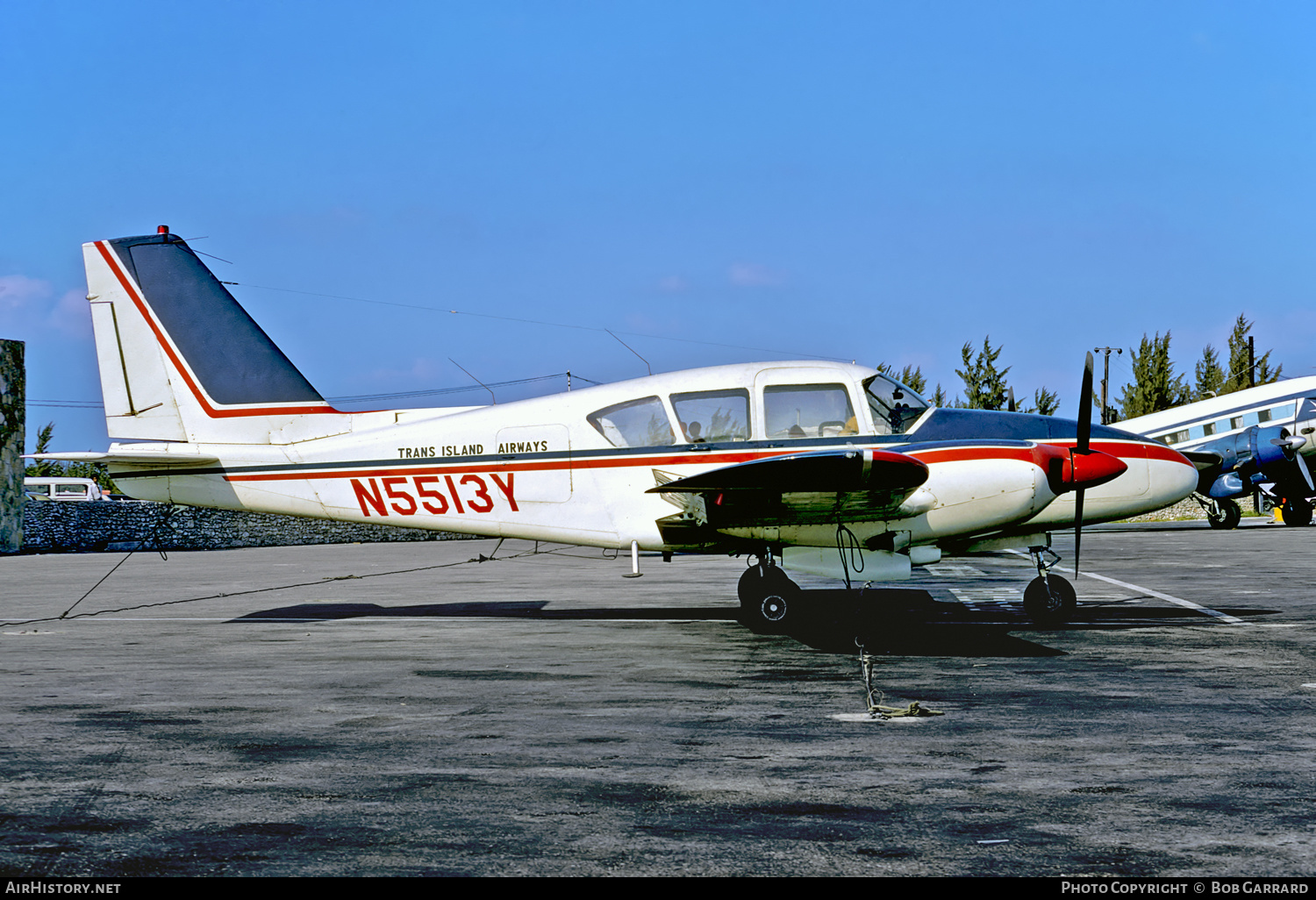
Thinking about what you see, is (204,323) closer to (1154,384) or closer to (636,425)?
(636,425)

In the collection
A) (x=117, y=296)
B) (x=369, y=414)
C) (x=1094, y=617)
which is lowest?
(x=1094, y=617)

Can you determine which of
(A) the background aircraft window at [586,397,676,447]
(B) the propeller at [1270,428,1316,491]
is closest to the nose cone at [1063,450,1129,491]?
(A) the background aircraft window at [586,397,676,447]

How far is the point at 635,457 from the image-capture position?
40.6 feet

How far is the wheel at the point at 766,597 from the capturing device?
38.7 feet

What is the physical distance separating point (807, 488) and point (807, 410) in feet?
6.05

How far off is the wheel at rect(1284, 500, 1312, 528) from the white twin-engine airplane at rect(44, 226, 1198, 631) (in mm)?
29260

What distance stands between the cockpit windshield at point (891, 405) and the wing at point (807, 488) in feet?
2.33

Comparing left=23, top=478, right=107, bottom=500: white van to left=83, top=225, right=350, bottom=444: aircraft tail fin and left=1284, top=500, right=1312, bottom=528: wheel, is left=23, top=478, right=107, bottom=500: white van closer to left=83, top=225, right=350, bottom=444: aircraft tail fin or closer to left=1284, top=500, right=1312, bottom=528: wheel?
left=83, top=225, right=350, bottom=444: aircraft tail fin

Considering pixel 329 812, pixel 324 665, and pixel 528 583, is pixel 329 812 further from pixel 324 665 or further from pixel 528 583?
pixel 528 583

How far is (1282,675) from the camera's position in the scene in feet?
27.7

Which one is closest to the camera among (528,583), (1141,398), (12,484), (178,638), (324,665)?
(324,665)

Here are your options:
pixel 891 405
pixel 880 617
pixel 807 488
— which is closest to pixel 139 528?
pixel 880 617
